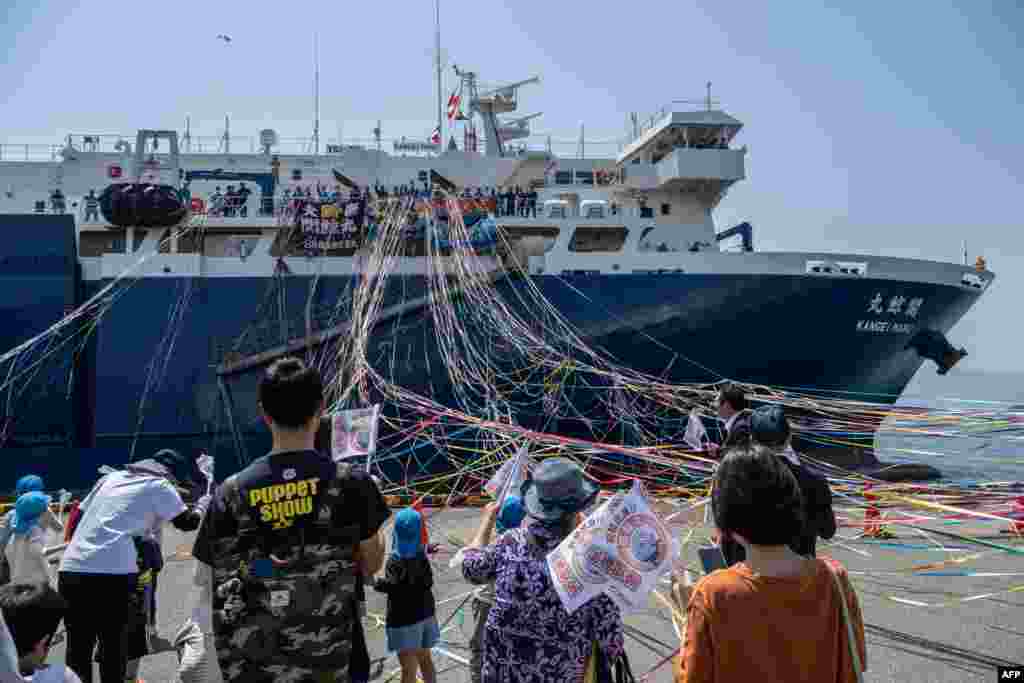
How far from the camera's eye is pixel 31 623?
212 cm

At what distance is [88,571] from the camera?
10.4 ft

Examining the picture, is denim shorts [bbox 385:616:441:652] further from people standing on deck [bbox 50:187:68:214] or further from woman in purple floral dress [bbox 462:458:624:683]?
people standing on deck [bbox 50:187:68:214]

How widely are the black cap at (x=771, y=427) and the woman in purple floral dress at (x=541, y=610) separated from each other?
4.42ft

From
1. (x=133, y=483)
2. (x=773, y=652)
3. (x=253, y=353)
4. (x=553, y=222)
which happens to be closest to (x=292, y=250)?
(x=253, y=353)

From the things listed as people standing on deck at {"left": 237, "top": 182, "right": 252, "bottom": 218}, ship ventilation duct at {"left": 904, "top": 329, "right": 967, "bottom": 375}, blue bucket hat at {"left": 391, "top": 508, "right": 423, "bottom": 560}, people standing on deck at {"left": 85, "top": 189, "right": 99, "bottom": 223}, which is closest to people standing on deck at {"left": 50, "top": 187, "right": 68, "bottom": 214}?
people standing on deck at {"left": 85, "top": 189, "right": 99, "bottom": 223}

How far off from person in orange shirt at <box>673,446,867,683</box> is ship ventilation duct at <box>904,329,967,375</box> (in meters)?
13.7

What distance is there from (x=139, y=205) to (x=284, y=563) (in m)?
13.1

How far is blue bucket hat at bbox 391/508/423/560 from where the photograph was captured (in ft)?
11.7

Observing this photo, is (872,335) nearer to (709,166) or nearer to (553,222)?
(709,166)

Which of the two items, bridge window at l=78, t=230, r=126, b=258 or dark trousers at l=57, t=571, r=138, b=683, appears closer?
dark trousers at l=57, t=571, r=138, b=683

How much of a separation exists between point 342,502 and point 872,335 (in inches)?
518

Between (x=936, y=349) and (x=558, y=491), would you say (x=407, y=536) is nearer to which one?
(x=558, y=491)

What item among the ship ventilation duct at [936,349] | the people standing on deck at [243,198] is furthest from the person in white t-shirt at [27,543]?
the ship ventilation duct at [936,349]

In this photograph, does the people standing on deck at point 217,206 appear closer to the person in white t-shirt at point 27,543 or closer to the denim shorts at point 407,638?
the person in white t-shirt at point 27,543
